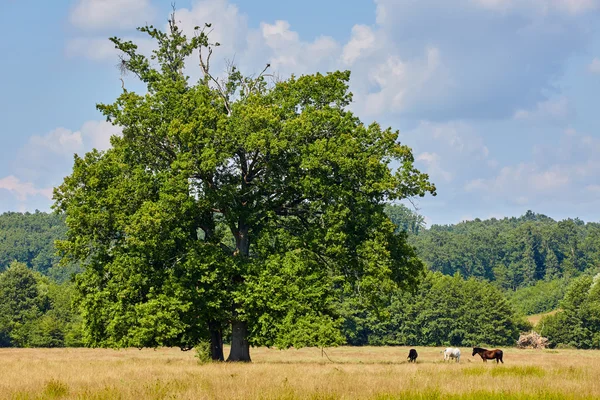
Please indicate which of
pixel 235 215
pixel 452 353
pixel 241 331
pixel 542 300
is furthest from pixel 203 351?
pixel 542 300

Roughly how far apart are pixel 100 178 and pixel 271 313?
1037 cm

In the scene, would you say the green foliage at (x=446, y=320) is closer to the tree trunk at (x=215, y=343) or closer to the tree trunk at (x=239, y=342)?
the tree trunk at (x=215, y=343)

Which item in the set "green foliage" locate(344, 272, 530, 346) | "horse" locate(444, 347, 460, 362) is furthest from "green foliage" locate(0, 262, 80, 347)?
"horse" locate(444, 347, 460, 362)

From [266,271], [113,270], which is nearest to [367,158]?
[266,271]

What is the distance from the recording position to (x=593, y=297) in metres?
103

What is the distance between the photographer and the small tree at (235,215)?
33.3m

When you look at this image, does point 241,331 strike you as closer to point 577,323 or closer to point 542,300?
point 577,323

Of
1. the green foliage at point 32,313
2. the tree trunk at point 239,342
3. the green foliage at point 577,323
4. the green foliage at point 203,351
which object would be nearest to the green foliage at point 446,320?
the green foliage at point 577,323

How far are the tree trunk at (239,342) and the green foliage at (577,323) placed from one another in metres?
73.2

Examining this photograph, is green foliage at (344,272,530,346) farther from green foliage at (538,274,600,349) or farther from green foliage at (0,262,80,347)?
green foliage at (0,262,80,347)

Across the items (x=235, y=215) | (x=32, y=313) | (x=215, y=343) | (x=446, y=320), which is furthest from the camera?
(x=446, y=320)

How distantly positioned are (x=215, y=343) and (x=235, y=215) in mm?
7821

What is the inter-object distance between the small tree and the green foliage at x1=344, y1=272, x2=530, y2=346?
70.6 meters

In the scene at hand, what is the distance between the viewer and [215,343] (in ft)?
127
